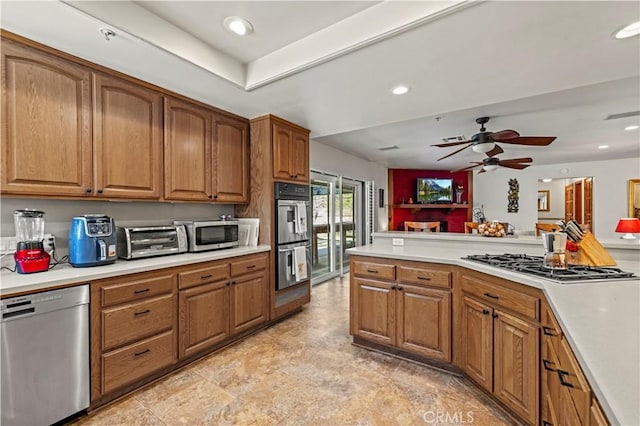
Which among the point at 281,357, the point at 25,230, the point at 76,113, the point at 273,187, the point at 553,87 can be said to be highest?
the point at 553,87

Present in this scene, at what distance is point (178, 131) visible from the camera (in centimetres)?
266

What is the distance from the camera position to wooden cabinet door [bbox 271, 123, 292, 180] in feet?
10.7

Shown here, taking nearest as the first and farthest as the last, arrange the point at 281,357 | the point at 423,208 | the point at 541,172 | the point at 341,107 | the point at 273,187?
1. the point at 281,357
2. the point at 341,107
3. the point at 273,187
4. the point at 541,172
5. the point at 423,208

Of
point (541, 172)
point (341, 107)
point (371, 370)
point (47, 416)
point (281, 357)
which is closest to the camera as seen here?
point (47, 416)

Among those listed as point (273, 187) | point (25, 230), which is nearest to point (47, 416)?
point (25, 230)

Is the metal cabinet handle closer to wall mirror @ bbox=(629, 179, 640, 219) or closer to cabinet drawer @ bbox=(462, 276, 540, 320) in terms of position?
cabinet drawer @ bbox=(462, 276, 540, 320)

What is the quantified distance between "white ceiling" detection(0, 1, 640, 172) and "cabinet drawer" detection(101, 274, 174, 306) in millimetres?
1559

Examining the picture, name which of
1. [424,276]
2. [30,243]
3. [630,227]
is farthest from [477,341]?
[630,227]

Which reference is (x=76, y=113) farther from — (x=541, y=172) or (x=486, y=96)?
(x=541, y=172)

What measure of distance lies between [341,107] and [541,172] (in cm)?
681

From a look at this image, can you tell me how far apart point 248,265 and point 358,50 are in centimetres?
212

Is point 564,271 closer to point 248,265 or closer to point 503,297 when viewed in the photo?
point 503,297

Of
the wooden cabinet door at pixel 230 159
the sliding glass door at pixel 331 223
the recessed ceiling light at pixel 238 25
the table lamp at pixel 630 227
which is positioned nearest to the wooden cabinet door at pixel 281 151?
the wooden cabinet door at pixel 230 159

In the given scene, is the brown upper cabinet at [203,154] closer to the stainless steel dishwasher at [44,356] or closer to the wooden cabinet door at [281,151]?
the wooden cabinet door at [281,151]
